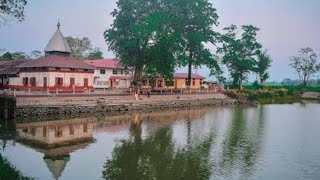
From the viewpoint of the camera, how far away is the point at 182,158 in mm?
25781

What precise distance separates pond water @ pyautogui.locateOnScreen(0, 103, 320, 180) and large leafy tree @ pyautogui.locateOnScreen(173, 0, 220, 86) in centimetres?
2617

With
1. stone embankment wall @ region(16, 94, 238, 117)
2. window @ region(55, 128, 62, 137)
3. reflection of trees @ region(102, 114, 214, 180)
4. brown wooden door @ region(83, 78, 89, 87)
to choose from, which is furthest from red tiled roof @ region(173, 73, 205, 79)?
reflection of trees @ region(102, 114, 214, 180)

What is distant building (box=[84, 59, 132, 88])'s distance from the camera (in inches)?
2995

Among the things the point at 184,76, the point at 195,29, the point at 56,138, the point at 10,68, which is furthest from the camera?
the point at 184,76

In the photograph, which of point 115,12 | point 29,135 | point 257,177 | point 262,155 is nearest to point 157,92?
point 115,12

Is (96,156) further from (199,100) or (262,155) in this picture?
(199,100)

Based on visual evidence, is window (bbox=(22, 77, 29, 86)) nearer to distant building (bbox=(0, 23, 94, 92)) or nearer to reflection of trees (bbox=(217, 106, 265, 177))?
distant building (bbox=(0, 23, 94, 92))

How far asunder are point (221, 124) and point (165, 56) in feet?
71.6

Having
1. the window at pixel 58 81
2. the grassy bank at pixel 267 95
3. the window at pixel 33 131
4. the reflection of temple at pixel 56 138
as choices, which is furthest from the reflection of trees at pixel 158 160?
the grassy bank at pixel 267 95

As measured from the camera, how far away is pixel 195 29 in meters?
70.6

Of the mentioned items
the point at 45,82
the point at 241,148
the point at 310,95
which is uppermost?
the point at 45,82

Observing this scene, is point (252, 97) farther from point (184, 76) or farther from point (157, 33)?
point (157, 33)

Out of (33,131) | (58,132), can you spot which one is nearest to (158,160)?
(58,132)

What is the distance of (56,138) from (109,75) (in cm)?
4532
